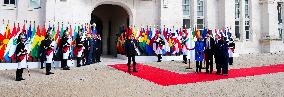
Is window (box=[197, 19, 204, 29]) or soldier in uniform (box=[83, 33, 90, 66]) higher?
window (box=[197, 19, 204, 29])

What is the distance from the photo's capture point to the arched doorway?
21.2 meters

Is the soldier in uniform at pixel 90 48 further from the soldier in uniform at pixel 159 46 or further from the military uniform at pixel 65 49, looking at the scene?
the soldier in uniform at pixel 159 46

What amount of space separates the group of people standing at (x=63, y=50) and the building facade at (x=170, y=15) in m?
3.53

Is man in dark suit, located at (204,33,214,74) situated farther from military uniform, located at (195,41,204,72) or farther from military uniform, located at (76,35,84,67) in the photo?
military uniform, located at (76,35,84,67)

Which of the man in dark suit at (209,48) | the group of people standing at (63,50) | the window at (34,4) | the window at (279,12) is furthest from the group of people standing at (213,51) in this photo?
the window at (279,12)

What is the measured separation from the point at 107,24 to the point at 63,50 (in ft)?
32.4

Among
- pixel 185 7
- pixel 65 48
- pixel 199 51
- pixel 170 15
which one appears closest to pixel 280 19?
pixel 185 7

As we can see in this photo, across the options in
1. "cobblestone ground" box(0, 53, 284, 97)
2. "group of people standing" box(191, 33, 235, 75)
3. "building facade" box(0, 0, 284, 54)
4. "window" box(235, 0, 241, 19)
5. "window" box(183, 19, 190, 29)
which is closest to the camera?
"cobblestone ground" box(0, 53, 284, 97)

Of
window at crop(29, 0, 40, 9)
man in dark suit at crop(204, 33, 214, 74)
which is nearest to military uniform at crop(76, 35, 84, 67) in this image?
window at crop(29, 0, 40, 9)

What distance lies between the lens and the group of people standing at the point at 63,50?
961cm

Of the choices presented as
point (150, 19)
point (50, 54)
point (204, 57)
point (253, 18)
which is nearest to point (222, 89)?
point (204, 57)

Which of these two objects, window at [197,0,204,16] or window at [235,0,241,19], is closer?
window at [197,0,204,16]

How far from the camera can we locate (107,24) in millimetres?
21781

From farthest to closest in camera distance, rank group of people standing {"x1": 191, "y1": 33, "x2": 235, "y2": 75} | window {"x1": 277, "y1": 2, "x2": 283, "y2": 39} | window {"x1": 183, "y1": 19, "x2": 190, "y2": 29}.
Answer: window {"x1": 277, "y1": 2, "x2": 283, "y2": 39}
window {"x1": 183, "y1": 19, "x2": 190, "y2": 29}
group of people standing {"x1": 191, "y1": 33, "x2": 235, "y2": 75}
